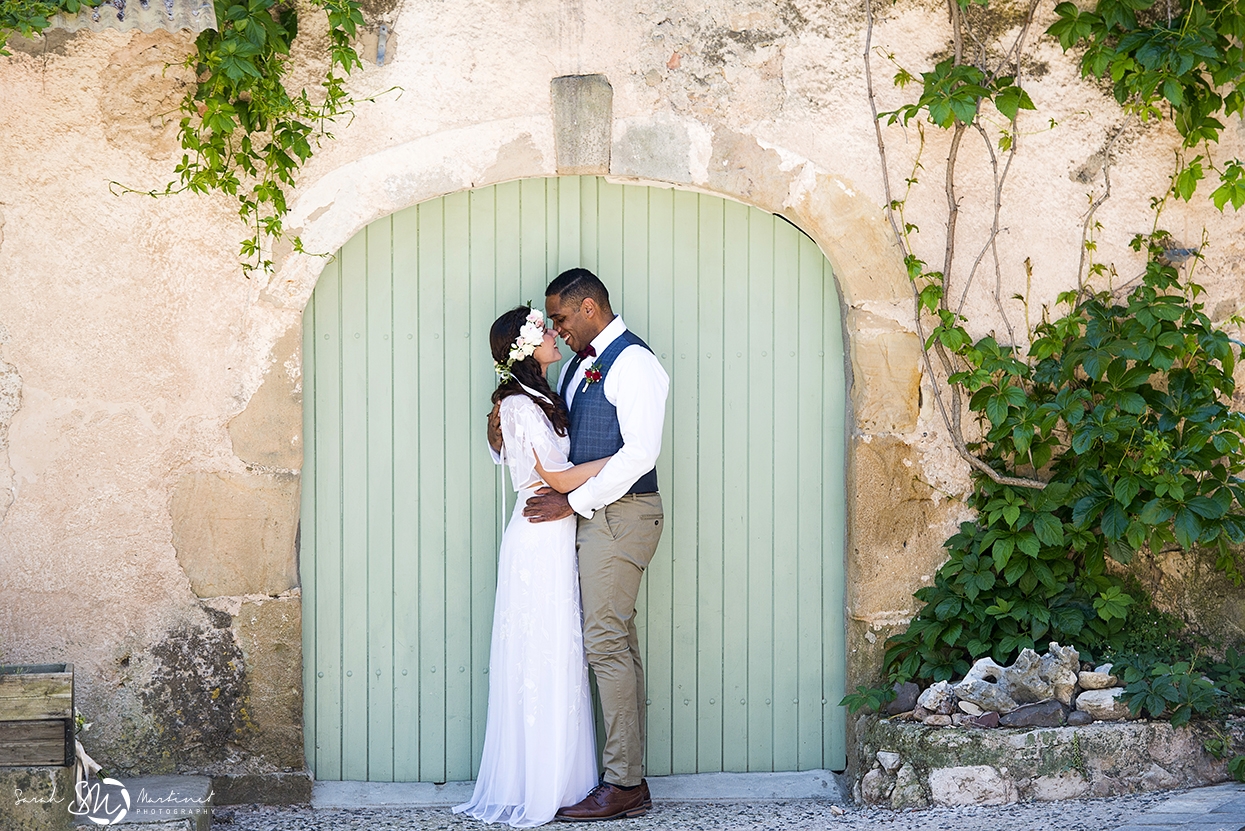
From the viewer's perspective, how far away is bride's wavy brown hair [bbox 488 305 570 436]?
12.2 feet

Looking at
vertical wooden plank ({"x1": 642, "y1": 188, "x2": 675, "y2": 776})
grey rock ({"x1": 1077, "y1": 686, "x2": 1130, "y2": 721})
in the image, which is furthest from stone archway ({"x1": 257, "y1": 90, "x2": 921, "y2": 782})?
grey rock ({"x1": 1077, "y1": 686, "x2": 1130, "y2": 721})

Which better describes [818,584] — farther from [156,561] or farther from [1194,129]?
[156,561]

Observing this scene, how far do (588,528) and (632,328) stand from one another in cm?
74

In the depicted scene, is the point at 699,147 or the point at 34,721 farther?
the point at 699,147

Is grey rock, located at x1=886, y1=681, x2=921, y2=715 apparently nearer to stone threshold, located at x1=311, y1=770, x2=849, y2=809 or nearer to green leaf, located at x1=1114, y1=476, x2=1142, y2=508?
stone threshold, located at x1=311, y1=770, x2=849, y2=809

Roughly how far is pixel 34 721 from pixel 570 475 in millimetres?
1624

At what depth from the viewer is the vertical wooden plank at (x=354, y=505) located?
3979mm

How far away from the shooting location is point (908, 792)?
12.2ft

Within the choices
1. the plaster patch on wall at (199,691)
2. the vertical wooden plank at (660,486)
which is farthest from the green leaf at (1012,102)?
the plaster patch on wall at (199,691)

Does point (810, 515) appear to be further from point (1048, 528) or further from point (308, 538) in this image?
point (308, 538)

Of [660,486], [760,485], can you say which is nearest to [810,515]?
[760,485]

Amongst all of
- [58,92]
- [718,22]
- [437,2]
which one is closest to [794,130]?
[718,22]

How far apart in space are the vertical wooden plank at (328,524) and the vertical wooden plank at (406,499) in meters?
0.19

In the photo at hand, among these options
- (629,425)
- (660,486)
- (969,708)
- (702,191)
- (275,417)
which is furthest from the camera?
(660,486)
